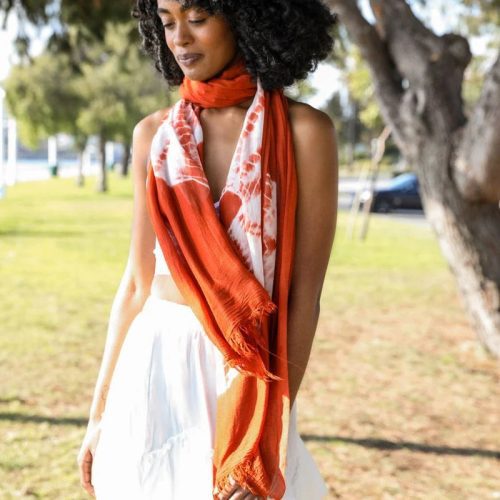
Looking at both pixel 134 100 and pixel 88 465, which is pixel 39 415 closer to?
pixel 88 465

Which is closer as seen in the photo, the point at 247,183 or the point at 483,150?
the point at 247,183

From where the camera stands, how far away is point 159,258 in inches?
75.7

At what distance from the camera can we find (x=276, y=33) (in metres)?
1.85

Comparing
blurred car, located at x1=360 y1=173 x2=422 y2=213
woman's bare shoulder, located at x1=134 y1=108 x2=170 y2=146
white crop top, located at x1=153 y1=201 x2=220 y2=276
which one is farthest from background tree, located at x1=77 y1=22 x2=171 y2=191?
white crop top, located at x1=153 y1=201 x2=220 y2=276

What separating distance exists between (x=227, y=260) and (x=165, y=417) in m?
0.40

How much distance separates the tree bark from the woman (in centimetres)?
413

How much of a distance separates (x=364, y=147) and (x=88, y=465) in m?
68.7

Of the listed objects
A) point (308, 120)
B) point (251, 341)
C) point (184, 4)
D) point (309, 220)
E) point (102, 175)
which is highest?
point (184, 4)

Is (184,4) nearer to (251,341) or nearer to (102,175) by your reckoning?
(251,341)

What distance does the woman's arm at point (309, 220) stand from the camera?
5.98ft

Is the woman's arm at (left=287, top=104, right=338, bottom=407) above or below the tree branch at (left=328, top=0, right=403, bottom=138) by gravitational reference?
below

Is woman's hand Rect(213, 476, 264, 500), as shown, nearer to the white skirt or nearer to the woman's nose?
the white skirt

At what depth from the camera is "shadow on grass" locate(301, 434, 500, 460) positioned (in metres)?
4.93

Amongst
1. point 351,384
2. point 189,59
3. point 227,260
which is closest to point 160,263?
point 227,260
